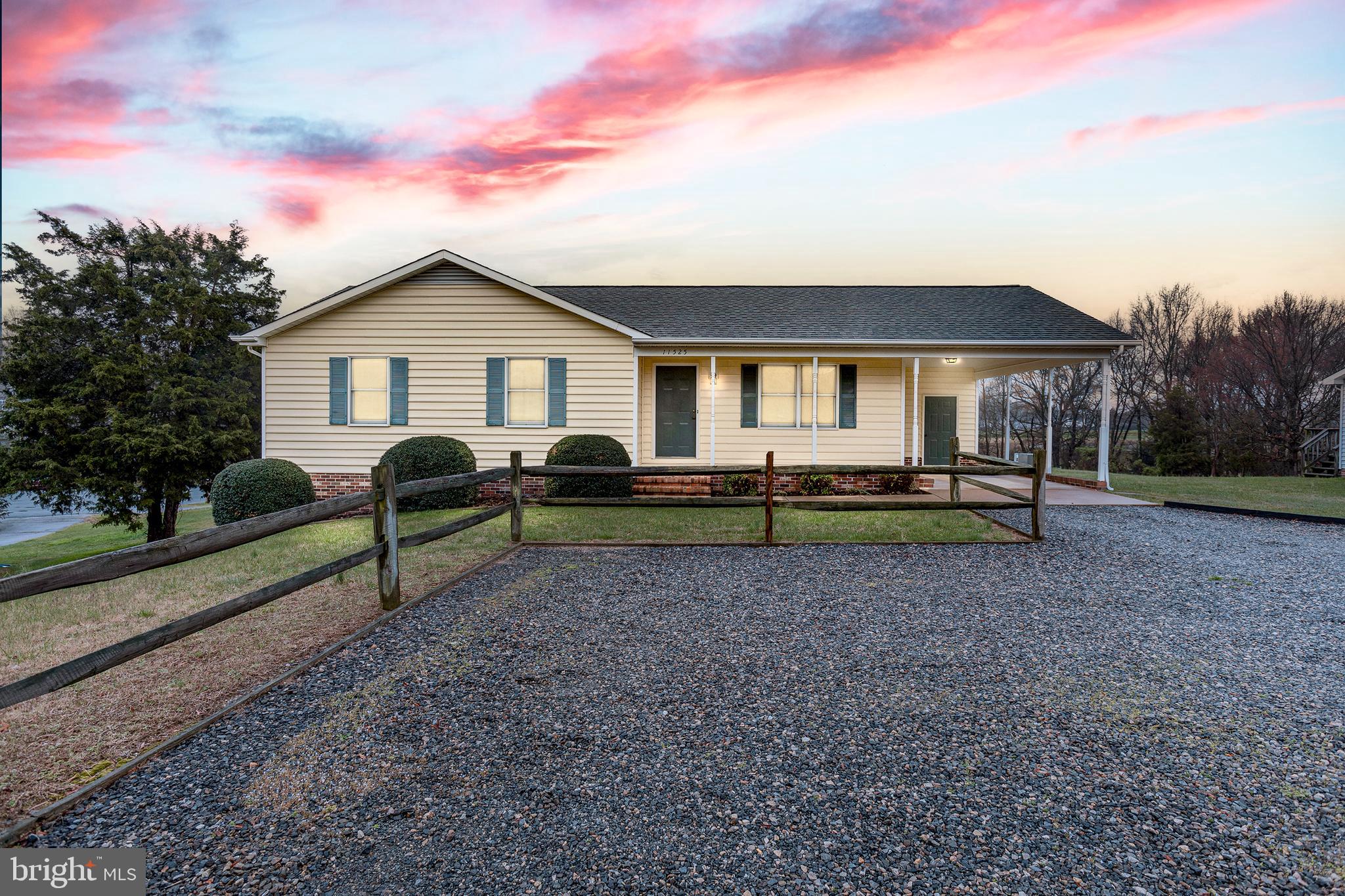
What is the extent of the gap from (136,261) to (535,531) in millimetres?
16320

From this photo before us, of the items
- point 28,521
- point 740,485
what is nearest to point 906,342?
point 740,485

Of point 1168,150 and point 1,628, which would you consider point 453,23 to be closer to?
point 1,628

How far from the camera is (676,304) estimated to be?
16.8m

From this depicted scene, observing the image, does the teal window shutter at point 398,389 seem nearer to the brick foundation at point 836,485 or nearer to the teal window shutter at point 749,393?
the brick foundation at point 836,485

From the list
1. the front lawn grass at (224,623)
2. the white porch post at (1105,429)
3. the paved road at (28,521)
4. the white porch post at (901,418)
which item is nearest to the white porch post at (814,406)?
the white porch post at (901,418)

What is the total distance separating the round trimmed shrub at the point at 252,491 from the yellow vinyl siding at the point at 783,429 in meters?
7.29

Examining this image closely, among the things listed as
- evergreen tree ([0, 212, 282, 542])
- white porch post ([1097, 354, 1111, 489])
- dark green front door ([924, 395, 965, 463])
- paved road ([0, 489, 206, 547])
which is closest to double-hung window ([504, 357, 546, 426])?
evergreen tree ([0, 212, 282, 542])

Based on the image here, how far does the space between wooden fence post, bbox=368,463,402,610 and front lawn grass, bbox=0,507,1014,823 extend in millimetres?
282

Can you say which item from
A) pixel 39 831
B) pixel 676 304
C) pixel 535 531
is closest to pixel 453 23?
pixel 676 304

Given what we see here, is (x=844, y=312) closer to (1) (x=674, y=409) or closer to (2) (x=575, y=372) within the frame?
(1) (x=674, y=409)

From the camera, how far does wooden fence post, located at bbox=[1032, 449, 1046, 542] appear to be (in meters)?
8.89

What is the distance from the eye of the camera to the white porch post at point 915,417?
13.7m

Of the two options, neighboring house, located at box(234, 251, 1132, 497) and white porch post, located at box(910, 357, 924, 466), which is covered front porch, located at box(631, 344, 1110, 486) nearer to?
neighboring house, located at box(234, 251, 1132, 497)

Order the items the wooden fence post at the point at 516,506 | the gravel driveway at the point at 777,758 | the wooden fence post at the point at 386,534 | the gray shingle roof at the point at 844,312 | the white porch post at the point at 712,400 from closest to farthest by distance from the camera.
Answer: the gravel driveway at the point at 777,758, the wooden fence post at the point at 386,534, the wooden fence post at the point at 516,506, the white porch post at the point at 712,400, the gray shingle roof at the point at 844,312
